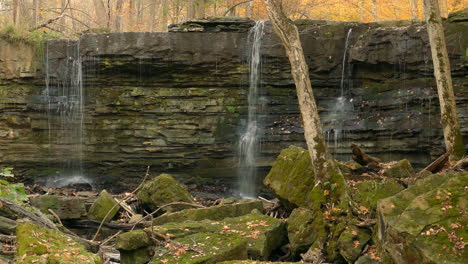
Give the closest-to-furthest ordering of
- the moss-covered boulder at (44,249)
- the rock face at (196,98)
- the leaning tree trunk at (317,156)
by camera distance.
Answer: the moss-covered boulder at (44,249) < the leaning tree trunk at (317,156) < the rock face at (196,98)

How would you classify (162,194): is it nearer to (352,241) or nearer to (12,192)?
(12,192)

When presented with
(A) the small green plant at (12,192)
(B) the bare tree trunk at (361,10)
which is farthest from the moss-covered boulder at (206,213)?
(B) the bare tree trunk at (361,10)

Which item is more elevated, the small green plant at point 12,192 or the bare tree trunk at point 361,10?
the bare tree trunk at point 361,10

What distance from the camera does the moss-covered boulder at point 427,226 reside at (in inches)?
172

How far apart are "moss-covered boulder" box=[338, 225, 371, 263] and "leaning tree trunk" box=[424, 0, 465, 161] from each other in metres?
3.57

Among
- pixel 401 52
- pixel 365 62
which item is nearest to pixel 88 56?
pixel 365 62

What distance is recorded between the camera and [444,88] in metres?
9.47

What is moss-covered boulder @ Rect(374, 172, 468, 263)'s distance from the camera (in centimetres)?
438

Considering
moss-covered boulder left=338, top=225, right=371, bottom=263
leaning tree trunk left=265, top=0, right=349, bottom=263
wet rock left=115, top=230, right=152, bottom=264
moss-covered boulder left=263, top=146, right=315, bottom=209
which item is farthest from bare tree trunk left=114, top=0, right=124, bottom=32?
moss-covered boulder left=338, top=225, right=371, bottom=263

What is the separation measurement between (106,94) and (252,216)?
892 cm

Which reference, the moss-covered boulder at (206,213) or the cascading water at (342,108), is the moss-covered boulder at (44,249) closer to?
the moss-covered boulder at (206,213)

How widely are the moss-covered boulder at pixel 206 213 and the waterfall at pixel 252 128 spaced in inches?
223

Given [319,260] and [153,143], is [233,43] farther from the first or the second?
[319,260]

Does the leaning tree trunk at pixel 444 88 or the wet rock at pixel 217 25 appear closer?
the leaning tree trunk at pixel 444 88
